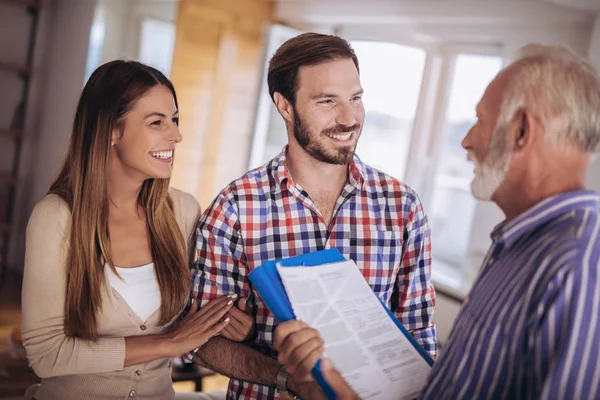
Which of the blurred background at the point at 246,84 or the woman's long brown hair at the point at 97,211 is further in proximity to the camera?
the blurred background at the point at 246,84

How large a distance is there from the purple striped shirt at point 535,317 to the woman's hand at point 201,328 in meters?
0.67

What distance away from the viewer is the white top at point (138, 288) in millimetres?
1601

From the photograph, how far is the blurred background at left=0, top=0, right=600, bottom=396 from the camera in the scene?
13.6 ft

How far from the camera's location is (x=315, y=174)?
168 cm

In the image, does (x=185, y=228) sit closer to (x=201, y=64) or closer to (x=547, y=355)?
(x=547, y=355)

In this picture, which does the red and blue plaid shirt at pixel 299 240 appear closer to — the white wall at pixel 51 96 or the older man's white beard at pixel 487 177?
the older man's white beard at pixel 487 177

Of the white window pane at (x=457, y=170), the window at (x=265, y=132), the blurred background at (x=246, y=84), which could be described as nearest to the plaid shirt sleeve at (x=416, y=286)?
the blurred background at (x=246, y=84)

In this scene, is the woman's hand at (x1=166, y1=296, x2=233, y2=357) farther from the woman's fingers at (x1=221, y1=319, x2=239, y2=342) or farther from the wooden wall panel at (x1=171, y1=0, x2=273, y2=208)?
the wooden wall panel at (x1=171, y1=0, x2=273, y2=208)

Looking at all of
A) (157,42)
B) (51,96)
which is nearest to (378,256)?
(157,42)

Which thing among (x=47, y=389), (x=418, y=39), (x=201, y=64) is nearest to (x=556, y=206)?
(x=47, y=389)

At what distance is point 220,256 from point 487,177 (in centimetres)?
80

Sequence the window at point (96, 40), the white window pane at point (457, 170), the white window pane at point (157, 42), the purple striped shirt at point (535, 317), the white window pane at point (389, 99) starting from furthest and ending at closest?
the white window pane at point (157, 42)
the window at point (96, 40)
the white window pane at point (389, 99)
the white window pane at point (457, 170)
the purple striped shirt at point (535, 317)

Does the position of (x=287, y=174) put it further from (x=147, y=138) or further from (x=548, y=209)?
(x=548, y=209)

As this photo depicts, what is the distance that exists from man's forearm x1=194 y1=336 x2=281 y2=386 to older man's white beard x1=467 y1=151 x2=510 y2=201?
72cm
